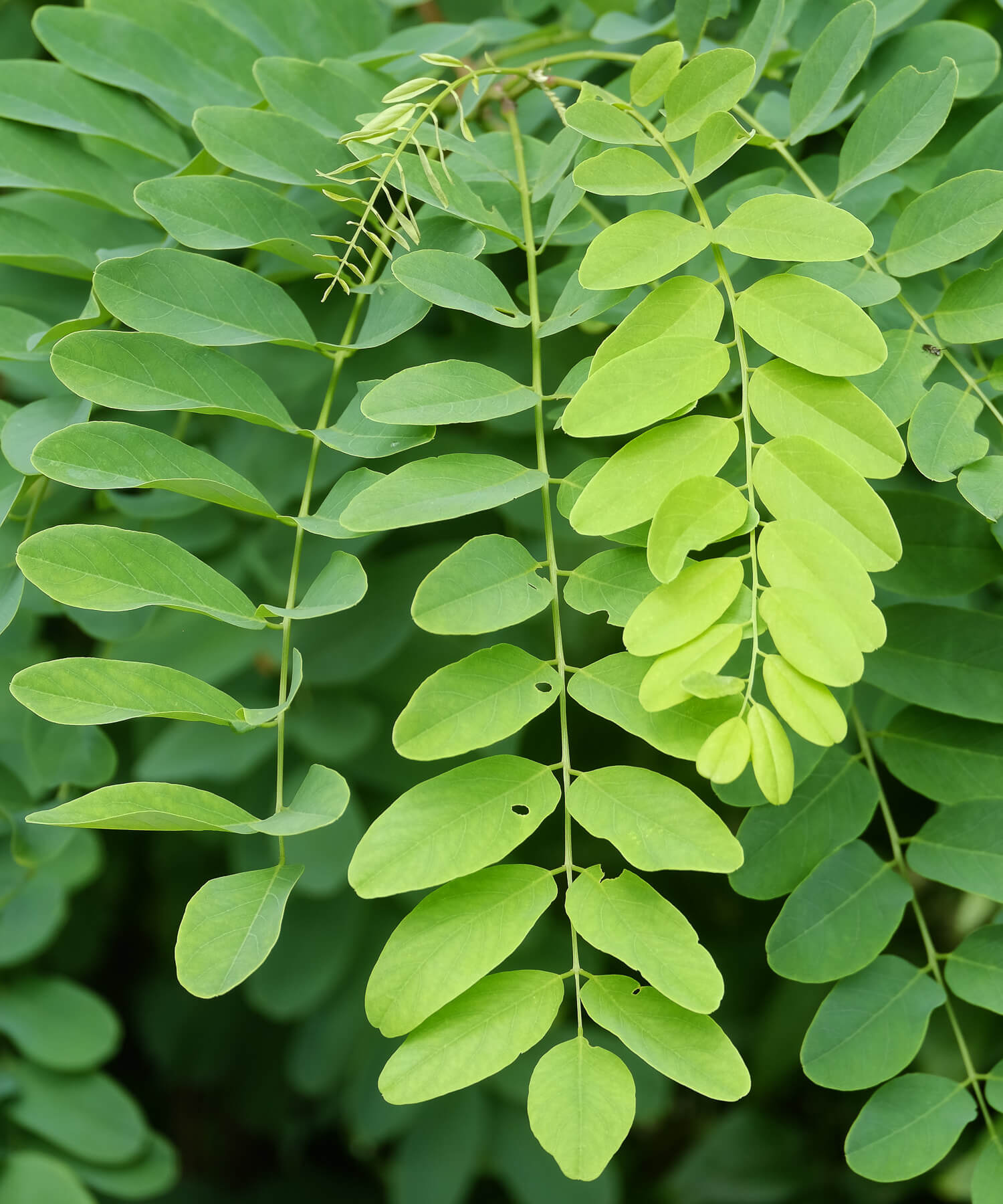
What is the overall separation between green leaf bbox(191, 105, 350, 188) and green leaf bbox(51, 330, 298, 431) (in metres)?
0.13

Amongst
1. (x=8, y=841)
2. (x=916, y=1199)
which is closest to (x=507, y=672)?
(x=8, y=841)

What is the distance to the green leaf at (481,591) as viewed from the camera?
483mm

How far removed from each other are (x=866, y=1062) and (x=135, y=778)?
32.5 inches

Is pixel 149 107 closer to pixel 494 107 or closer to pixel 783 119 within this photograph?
pixel 494 107

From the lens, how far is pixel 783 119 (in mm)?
709

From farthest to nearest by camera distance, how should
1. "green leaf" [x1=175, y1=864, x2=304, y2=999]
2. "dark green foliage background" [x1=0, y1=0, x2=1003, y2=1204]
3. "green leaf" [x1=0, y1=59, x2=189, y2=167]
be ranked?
"dark green foliage background" [x1=0, y1=0, x2=1003, y2=1204], "green leaf" [x1=0, y1=59, x2=189, y2=167], "green leaf" [x1=175, y1=864, x2=304, y2=999]

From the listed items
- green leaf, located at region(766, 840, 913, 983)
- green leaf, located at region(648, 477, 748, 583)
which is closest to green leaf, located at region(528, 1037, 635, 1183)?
green leaf, located at region(766, 840, 913, 983)

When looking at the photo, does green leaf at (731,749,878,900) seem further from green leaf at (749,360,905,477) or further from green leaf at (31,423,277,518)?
green leaf at (31,423,277,518)

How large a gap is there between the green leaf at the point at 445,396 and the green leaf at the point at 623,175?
0.08 meters

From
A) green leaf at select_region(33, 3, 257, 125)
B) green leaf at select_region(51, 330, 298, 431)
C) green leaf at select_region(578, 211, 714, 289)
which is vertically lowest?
green leaf at select_region(51, 330, 298, 431)

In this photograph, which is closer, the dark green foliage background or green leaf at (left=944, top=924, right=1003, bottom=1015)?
green leaf at (left=944, top=924, right=1003, bottom=1015)

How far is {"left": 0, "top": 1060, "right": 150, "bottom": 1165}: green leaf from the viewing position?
0.90 m

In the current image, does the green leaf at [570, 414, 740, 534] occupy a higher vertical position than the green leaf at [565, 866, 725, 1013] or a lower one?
higher

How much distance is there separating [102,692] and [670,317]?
1.04 ft
